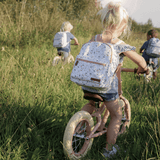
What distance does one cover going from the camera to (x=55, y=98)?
274 cm

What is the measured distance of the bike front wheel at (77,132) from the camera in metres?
1.55

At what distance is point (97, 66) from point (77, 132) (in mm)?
803

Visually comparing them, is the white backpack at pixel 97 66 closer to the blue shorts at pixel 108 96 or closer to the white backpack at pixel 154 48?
the blue shorts at pixel 108 96

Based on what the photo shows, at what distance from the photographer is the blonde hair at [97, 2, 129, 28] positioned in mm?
1531

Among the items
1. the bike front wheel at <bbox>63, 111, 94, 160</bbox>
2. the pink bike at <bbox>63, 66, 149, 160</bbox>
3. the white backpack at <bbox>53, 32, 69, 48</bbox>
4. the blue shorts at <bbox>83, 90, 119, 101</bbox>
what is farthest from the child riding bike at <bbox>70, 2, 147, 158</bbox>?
the white backpack at <bbox>53, 32, 69, 48</bbox>

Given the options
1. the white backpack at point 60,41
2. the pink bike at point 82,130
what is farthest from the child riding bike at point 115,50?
the white backpack at point 60,41

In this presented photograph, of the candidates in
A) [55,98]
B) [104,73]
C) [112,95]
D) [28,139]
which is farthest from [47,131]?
[104,73]

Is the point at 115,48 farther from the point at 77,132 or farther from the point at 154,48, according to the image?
the point at 154,48

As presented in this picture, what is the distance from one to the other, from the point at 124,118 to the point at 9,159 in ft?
5.05

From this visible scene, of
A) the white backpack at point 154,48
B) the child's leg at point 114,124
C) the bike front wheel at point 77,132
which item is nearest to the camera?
the bike front wheel at point 77,132

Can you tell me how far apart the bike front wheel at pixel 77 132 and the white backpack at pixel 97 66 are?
0.40 metres

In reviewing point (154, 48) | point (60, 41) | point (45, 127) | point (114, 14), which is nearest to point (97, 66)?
point (114, 14)

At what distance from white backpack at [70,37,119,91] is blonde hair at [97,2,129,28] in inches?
10.8

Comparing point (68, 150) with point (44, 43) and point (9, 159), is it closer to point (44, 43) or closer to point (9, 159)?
point (9, 159)
